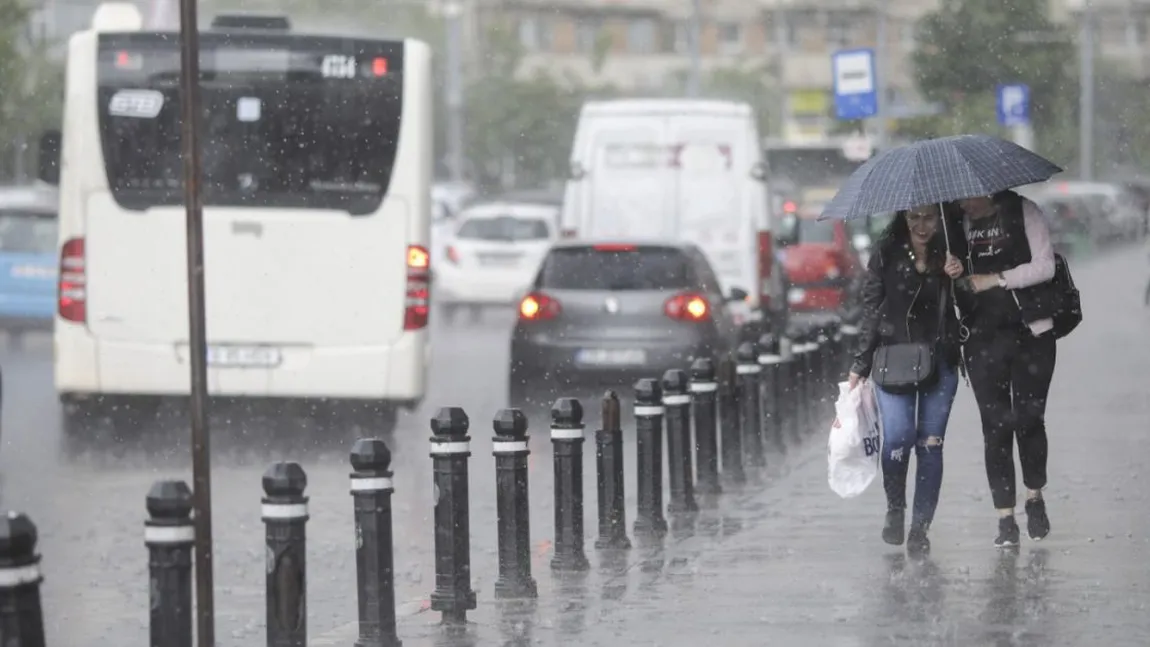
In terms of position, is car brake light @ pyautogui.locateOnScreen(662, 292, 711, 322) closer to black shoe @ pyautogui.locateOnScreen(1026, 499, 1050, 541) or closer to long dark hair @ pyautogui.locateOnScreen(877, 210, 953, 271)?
black shoe @ pyautogui.locateOnScreen(1026, 499, 1050, 541)

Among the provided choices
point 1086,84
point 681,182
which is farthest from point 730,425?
point 1086,84

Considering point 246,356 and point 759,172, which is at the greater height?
point 759,172

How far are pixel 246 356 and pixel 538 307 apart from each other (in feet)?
12.4

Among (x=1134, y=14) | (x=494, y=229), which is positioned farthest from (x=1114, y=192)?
(x=494, y=229)

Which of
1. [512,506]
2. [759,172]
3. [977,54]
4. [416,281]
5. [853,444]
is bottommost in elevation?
[512,506]

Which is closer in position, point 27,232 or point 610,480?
point 610,480

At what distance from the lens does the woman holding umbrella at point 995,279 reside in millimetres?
10047

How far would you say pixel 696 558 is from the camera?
10633 mm

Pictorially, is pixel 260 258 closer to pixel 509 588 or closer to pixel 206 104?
pixel 206 104

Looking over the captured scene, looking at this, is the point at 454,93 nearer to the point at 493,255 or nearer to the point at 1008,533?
the point at 493,255

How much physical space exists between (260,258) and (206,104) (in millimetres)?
1184

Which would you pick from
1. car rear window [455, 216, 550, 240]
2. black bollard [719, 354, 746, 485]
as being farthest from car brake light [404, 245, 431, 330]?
car rear window [455, 216, 550, 240]

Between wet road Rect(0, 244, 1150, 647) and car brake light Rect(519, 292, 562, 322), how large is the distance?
6.82 ft

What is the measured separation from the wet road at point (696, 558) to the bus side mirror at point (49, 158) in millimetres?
1875
